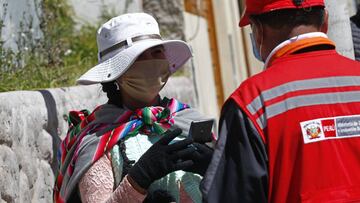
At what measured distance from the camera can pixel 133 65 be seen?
10.8 feet

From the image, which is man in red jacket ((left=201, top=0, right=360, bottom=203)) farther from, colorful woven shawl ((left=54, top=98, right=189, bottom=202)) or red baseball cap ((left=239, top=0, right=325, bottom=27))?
colorful woven shawl ((left=54, top=98, right=189, bottom=202))

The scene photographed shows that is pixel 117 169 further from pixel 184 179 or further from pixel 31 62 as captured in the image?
pixel 31 62

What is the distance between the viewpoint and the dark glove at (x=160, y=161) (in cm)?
288

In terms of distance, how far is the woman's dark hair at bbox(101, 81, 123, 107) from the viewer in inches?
133

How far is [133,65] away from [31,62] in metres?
2.61

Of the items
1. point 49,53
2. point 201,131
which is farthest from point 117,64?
point 49,53

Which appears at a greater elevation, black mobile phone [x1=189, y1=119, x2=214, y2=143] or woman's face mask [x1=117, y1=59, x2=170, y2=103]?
woman's face mask [x1=117, y1=59, x2=170, y2=103]

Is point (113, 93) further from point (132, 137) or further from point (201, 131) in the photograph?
point (201, 131)

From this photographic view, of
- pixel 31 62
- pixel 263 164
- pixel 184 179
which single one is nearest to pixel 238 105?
pixel 263 164

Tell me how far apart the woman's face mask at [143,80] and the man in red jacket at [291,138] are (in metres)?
0.92

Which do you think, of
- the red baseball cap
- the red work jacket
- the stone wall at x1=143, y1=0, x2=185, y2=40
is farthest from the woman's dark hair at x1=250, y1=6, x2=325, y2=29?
the stone wall at x1=143, y1=0, x2=185, y2=40

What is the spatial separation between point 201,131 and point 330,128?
0.73 meters

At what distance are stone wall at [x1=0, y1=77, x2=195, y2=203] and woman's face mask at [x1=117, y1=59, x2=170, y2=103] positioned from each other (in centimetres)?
93

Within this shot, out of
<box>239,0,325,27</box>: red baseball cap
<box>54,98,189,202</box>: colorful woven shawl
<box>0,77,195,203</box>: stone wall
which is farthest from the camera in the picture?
<box>0,77,195,203</box>: stone wall
